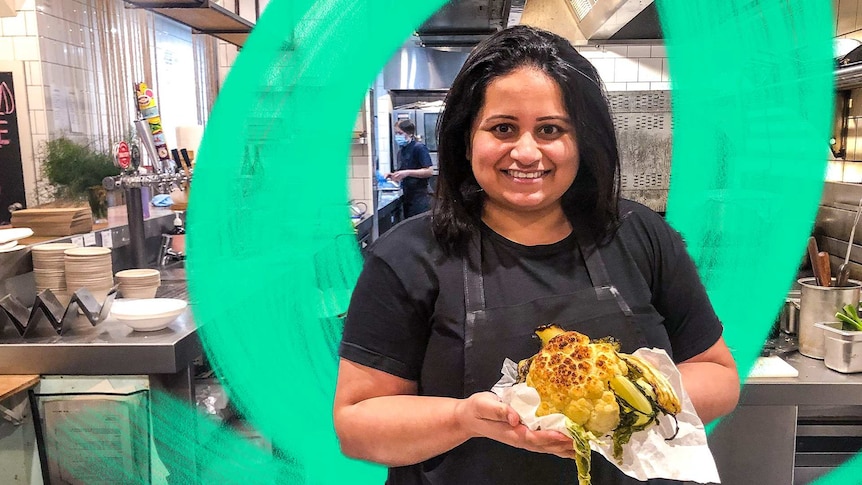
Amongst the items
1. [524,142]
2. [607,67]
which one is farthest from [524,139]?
[607,67]

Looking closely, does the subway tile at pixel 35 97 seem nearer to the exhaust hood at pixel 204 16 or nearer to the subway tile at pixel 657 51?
the exhaust hood at pixel 204 16

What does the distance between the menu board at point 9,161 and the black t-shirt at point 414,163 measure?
280cm

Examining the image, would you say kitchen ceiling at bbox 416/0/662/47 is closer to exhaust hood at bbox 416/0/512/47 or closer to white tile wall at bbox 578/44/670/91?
exhaust hood at bbox 416/0/512/47

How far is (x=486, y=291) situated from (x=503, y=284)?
33mm

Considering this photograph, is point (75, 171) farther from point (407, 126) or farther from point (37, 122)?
point (407, 126)

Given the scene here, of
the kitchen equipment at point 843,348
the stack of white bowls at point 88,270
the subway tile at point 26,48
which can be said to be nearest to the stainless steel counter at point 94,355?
the stack of white bowls at point 88,270

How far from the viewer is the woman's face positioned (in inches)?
43.3

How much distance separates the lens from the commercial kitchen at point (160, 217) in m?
2.00

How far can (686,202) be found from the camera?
3.02m

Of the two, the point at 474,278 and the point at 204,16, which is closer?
the point at 474,278

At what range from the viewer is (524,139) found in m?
1.10

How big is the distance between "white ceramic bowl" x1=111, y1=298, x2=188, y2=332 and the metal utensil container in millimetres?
1971

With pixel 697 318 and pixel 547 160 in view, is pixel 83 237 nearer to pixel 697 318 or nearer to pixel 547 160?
pixel 547 160

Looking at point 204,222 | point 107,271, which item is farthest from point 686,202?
point 107,271
